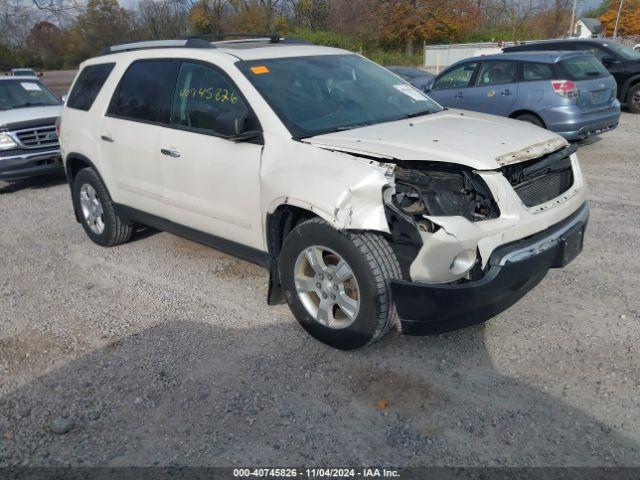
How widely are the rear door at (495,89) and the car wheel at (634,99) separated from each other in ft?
17.4

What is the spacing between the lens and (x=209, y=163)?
4254 millimetres

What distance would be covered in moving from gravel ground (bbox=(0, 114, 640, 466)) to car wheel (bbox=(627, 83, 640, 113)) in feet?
31.7

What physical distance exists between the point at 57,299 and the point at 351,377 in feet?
9.30

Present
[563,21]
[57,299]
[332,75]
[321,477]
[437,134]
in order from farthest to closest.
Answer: [563,21]
[57,299]
[332,75]
[437,134]
[321,477]

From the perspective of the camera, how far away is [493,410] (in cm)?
313

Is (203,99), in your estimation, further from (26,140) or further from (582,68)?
(582,68)

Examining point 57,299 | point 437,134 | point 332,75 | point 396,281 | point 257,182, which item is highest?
point 332,75

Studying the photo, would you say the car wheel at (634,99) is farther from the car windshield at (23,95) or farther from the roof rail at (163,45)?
the car windshield at (23,95)

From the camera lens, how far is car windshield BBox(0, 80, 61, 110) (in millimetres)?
9633

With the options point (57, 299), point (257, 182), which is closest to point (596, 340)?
point (257, 182)

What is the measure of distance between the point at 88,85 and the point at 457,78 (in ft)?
22.7

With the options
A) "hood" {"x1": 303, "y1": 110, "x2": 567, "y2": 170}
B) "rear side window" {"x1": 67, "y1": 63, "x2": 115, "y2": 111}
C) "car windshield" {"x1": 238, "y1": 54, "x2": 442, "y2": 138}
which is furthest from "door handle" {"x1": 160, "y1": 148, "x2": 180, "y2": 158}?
"rear side window" {"x1": 67, "y1": 63, "x2": 115, "y2": 111}

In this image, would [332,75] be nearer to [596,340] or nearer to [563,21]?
[596,340]

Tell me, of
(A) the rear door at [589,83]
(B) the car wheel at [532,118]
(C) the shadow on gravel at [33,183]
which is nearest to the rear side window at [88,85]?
(C) the shadow on gravel at [33,183]
